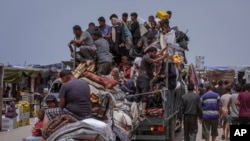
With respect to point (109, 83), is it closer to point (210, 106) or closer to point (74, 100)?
point (74, 100)

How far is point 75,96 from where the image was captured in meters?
8.81

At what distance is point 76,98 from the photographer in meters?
8.82

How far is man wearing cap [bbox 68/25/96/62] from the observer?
1273 cm

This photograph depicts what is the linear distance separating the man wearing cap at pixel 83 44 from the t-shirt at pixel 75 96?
393cm

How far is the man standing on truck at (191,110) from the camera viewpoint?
1411cm

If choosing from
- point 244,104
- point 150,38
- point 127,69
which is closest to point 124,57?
point 127,69

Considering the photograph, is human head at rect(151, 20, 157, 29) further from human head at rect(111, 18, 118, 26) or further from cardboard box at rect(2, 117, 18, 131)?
cardboard box at rect(2, 117, 18, 131)

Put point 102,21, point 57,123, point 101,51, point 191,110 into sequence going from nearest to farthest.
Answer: point 57,123
point 101,51
point 191,110
point 102,21

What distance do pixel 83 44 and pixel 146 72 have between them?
172cm

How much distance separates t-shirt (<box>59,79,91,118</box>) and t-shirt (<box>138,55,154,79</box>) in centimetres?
375

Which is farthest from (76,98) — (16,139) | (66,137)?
(16,139)

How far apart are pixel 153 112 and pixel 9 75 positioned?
58.5ft

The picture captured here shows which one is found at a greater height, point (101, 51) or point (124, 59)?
point (101, 51)

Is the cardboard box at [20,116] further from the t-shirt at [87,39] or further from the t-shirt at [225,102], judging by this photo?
the t-shirt at [87,39]
